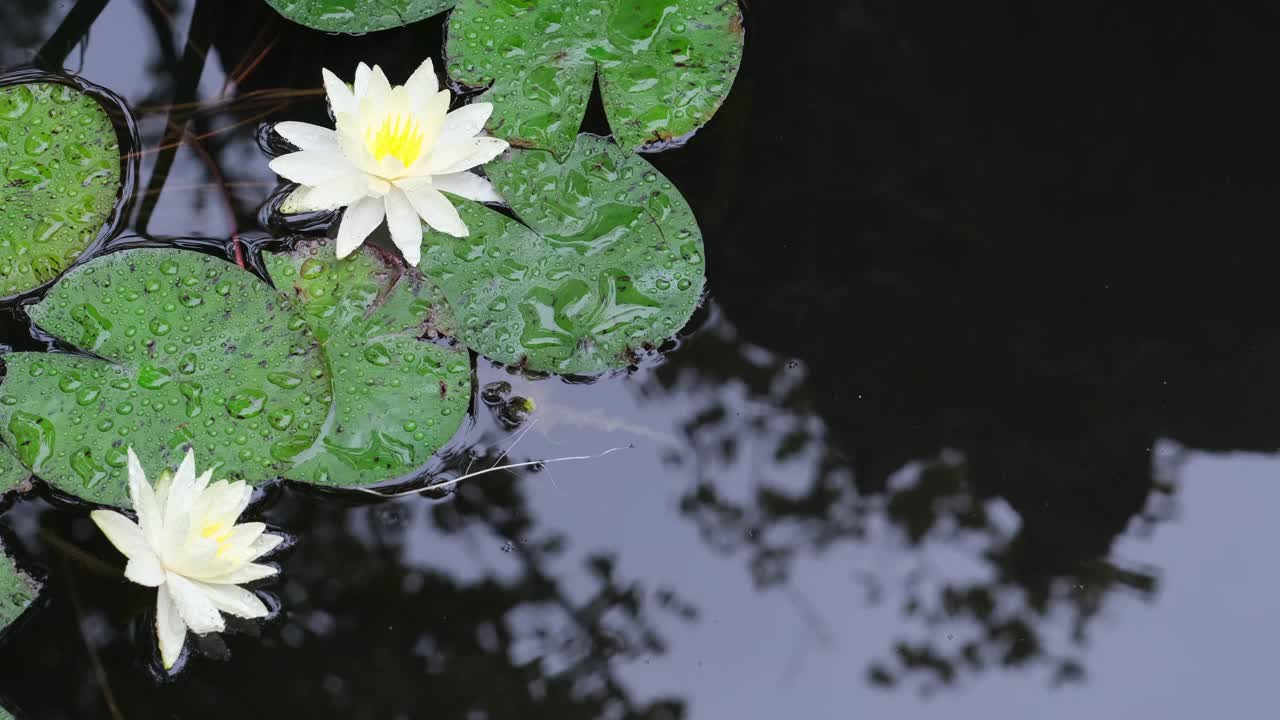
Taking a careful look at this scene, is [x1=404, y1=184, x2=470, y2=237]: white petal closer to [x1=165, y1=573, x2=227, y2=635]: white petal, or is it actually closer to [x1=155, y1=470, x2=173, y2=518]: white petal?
[x1=155, y1=470, x2=173, y2=518]: white petal

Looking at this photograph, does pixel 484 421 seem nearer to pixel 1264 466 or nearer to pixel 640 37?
pixel 640 37

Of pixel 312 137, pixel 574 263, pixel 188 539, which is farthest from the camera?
pixel 574 263

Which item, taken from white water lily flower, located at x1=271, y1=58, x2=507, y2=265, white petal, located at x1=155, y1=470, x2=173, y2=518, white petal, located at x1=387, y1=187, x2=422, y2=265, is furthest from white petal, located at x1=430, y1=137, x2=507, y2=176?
white petal, located at x1=155, y1=470, x2=173, y2=518

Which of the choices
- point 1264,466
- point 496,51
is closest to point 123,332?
point 496,51

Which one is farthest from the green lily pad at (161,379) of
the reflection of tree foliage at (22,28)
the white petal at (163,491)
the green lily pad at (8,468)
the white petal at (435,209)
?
the reflection of tree foliage at (22,28)

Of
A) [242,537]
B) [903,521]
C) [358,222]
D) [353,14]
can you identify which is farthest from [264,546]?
[903,521]

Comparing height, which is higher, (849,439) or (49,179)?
(49,179)

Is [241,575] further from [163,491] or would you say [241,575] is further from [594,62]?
[594,62]
